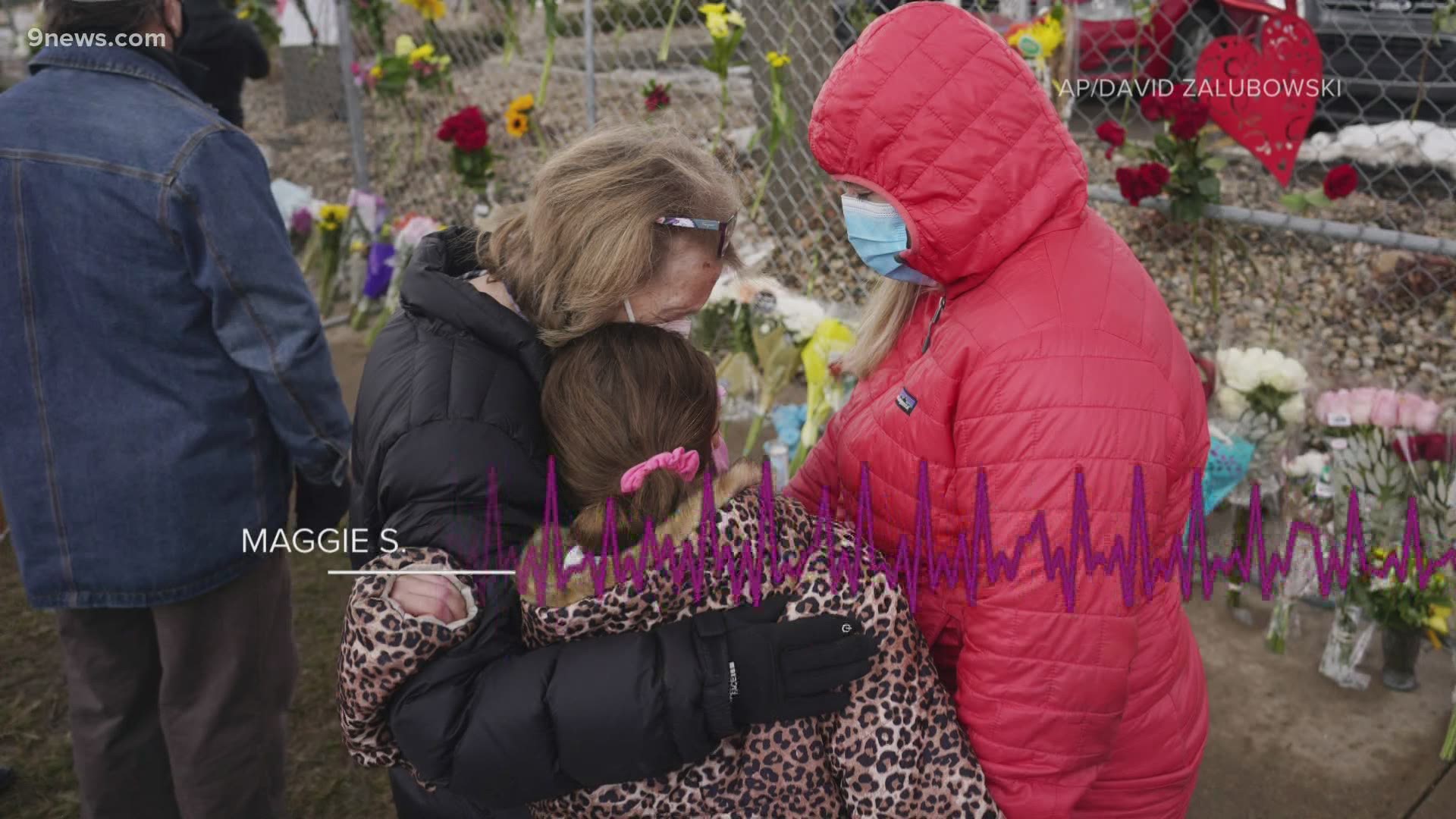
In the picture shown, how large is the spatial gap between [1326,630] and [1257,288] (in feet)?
7.48

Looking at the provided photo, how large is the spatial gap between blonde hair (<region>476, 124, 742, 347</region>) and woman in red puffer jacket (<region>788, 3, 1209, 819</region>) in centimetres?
24

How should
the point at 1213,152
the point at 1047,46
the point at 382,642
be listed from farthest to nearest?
the point at 1213,152 → the point at 1047,46 → the point at 382,642

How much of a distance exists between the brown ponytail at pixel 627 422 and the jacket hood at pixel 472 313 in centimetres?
11

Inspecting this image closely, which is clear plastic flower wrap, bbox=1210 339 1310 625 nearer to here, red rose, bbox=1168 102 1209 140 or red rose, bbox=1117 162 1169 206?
red rose, bbox=1117 162 1169 206

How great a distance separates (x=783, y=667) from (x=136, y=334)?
4.73ft

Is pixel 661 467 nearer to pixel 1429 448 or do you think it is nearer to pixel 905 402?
pixel 905 402

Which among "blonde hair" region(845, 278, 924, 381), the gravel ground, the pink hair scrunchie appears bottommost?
the gravel ground

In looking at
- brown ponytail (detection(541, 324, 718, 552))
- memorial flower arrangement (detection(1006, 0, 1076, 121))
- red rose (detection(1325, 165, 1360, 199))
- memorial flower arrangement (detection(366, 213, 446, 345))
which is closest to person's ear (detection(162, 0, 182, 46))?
brown ponytail (detection(541, 324, 718, 552))

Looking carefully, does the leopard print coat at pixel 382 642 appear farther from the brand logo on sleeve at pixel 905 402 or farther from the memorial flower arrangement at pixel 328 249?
the memorial flower arrangement at pixel 328 249

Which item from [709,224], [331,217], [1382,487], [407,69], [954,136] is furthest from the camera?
[407,69]

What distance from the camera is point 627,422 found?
1539 millimetres

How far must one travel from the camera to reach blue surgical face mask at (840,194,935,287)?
67.0 inches

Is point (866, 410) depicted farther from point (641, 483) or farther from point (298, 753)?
point (298, 753)

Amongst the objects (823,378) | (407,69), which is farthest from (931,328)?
(407,69)
